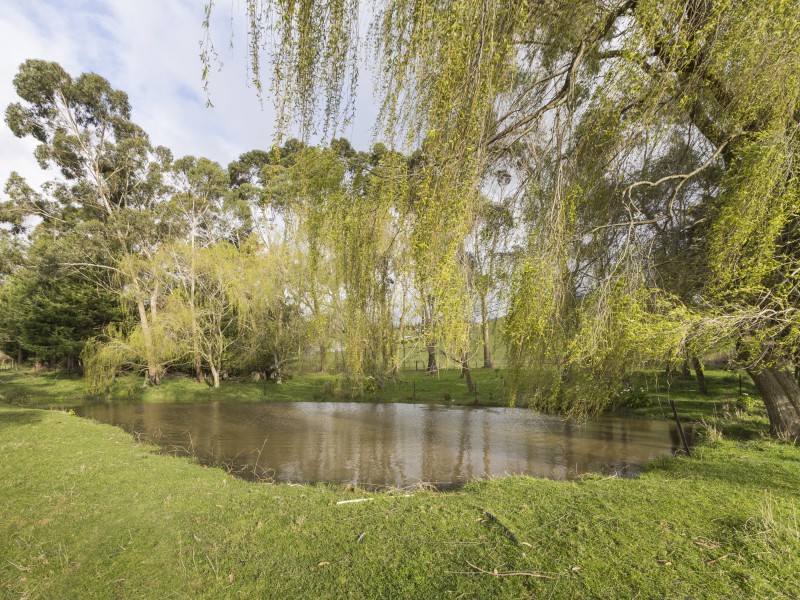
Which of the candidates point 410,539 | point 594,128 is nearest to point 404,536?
point 410,539

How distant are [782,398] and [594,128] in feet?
18.9

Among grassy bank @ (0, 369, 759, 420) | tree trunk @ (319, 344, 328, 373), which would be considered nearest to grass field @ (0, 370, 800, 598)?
grassy bank @ (0, 369, 759, 420)

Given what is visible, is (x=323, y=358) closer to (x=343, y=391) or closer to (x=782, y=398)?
(x=343, y=391)

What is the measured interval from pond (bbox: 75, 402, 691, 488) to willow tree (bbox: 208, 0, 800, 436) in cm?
376

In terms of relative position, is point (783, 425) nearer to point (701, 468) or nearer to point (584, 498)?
point (701, 468)

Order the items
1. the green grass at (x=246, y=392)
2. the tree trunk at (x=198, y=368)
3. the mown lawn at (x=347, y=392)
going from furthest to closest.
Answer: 1. the tree trunk at (x=198, y=368)
2. the green grass at (x=246, y=392)
3. the mown lawn at (x=347, y=392)

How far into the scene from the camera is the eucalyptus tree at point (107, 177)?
60.2ft

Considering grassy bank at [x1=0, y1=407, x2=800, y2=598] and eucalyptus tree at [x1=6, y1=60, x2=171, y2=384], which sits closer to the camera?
grassy bank at [x1=0, y1=407, x2=800, y2=598]

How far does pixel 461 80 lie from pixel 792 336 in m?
4.09

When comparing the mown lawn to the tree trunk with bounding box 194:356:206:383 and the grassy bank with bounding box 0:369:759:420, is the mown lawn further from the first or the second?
the tree trunk with bounding box 194:356:206:383

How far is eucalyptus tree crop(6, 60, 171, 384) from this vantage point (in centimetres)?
1836

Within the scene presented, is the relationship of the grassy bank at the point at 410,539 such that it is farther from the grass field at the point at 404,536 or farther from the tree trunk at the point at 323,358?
the tree trunk at the point at 323,358

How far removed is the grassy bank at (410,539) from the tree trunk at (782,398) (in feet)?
3.98

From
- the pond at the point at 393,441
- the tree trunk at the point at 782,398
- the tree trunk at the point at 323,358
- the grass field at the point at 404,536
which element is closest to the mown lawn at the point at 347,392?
the tree trunk at the point at 323,358
